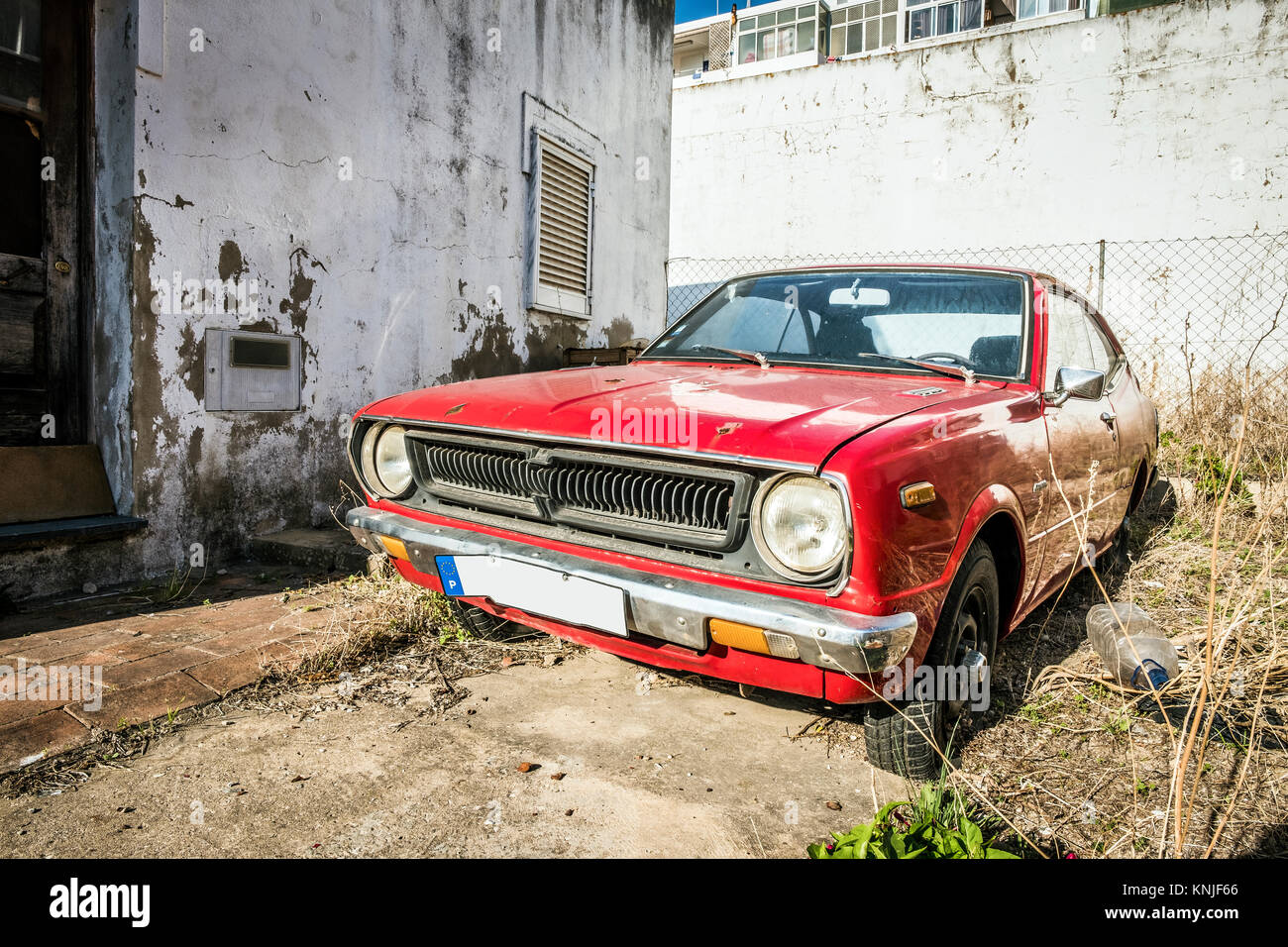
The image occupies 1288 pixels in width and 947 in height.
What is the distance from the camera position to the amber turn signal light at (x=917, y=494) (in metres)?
1.77

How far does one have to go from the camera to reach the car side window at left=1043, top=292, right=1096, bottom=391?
9.18 feet

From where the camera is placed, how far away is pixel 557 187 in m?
6.64

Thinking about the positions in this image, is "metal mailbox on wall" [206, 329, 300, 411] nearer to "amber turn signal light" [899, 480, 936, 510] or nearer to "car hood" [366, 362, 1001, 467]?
"car hood" [366, 362, 1001, 467]

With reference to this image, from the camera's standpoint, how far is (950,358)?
2652mm

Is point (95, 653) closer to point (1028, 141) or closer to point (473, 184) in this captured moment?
point (473, 184)

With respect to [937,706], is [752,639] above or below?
above

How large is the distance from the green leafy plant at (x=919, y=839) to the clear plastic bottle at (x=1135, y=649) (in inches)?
44.8

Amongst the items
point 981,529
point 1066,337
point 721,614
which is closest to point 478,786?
point 721,614

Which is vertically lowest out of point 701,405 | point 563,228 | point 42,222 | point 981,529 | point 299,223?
point 981,529

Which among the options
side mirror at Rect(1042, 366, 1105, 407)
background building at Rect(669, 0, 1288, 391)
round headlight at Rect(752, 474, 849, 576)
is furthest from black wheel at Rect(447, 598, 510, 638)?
background building at Rect(669, 0, 1288, 391)

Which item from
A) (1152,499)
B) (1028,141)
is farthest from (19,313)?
(1028,141)

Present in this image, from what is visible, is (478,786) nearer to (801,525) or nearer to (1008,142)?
(801,525)

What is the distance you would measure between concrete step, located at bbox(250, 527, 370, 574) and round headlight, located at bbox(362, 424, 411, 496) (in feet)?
3.90

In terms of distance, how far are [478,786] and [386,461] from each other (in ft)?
3.83
